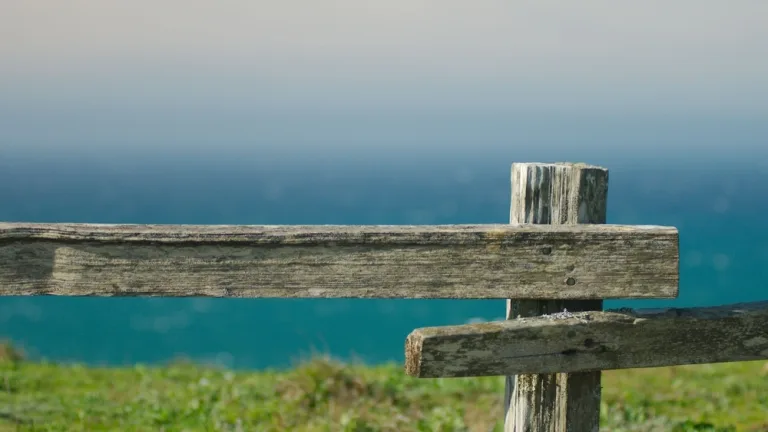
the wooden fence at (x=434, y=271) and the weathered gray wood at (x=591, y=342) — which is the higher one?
the wooden fence at (x=434, y=271)

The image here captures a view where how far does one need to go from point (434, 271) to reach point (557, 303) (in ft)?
1.90

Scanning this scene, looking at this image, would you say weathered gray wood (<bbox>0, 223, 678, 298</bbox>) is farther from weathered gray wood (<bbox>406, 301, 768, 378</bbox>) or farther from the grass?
the grass

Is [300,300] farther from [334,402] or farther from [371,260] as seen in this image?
[371,260]

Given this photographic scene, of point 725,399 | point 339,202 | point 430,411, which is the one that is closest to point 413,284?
point 430,411

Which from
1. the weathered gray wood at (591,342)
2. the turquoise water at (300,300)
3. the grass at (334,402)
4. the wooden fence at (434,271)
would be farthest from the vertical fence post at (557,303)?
the turquoise water at (300,300)

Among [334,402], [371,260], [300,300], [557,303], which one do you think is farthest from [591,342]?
[300,300]

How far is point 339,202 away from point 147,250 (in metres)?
163

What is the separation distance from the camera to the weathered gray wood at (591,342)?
3.32 m

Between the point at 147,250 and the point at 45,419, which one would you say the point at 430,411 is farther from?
the point at 147,250

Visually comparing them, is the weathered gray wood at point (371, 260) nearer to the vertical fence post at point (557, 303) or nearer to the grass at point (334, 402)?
the vertical fence post at point (557, 303)

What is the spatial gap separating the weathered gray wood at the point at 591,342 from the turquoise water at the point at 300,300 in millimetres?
3692

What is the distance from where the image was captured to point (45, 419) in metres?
6.71

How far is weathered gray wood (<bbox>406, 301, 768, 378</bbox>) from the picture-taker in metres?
3.32

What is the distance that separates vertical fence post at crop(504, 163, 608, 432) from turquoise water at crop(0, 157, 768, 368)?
3.49 meters
